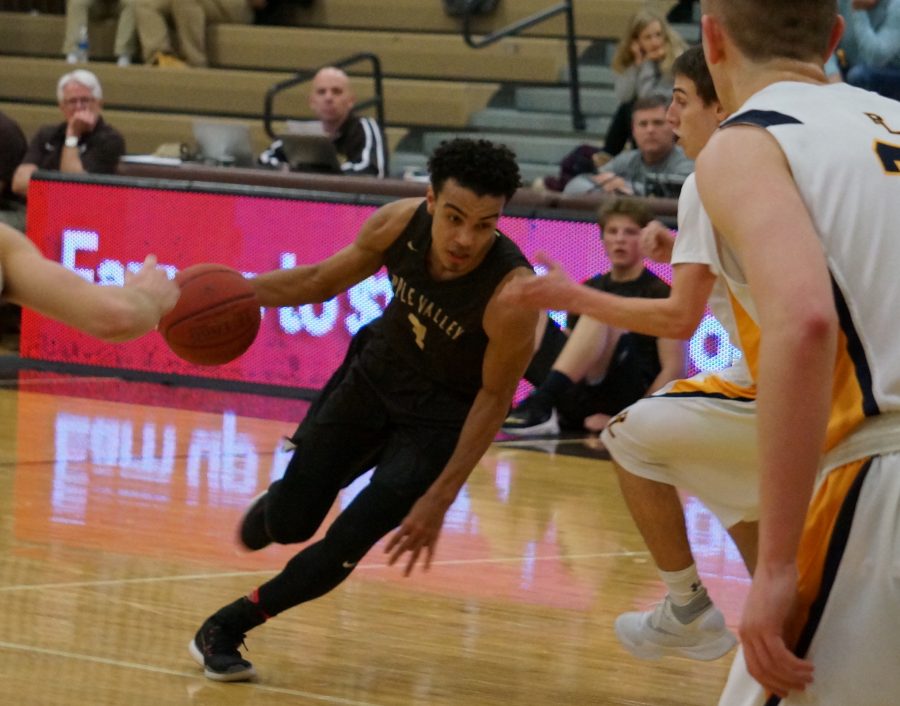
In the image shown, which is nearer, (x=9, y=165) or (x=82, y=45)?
(x=9, y=165)

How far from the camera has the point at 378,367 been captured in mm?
4672

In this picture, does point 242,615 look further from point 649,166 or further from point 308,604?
point 649,166

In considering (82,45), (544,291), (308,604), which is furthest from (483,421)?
(82,45)

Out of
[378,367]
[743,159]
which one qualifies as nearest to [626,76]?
[378,367]

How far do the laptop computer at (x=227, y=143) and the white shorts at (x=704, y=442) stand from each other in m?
8.09

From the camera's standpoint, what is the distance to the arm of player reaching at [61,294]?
10.1ft

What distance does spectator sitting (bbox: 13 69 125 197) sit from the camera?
10906 millimetres

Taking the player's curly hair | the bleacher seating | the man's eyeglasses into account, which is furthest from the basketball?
the bleacher seating

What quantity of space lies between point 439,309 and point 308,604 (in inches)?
48.2

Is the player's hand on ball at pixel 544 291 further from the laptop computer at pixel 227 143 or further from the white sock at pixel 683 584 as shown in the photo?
the laptop computer at pixel 227 143

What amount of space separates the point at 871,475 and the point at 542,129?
451 inches

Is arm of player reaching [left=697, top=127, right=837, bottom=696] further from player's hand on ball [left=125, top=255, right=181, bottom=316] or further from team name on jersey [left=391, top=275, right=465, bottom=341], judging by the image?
team name on jersey [left=391, top=275, right=465, bottom=341]

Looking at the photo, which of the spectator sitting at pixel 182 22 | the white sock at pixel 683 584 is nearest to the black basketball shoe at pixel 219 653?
the white sock at pixel 683 584

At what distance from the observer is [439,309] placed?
452 cm
